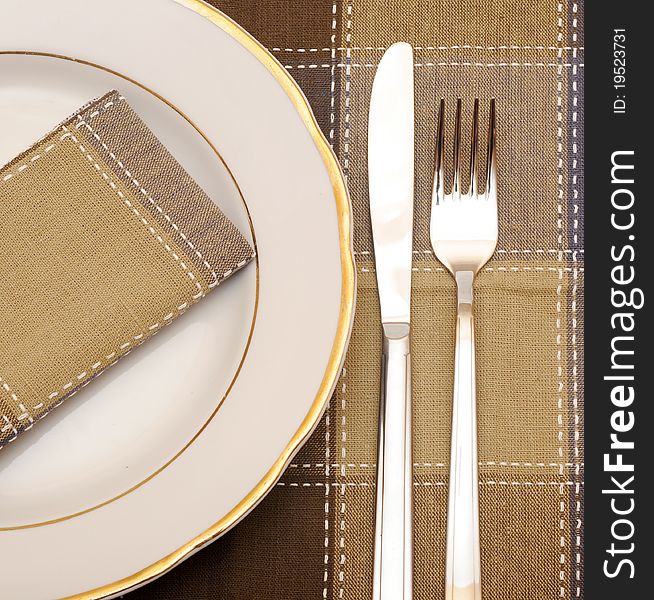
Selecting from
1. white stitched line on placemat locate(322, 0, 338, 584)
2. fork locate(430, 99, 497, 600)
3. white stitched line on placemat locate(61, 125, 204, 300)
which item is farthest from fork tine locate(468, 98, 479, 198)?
white stitched line on placemat locate(61, 125, 204, 300)

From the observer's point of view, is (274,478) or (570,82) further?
(570,82)

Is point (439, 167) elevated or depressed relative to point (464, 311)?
elevated

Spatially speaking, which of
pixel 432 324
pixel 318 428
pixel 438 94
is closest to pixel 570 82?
pixel 438 94

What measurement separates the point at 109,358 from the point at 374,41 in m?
0.31

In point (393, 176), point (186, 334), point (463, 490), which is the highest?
point (393, 176)

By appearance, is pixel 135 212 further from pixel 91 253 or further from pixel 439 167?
pixel 439 167

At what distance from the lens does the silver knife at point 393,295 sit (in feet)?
1.70

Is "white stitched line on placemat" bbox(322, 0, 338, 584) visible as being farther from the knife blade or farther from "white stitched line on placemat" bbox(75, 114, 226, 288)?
"white stitched line on placemat" bbox(75, 114, 226, 288)

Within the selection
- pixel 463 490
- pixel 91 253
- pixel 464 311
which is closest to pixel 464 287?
pixel 464 311

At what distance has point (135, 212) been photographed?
1.58 feet

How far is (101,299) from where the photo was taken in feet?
1.57

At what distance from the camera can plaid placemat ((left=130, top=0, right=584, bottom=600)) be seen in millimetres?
543

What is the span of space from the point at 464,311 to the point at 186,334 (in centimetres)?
20

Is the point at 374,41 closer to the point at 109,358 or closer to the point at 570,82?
the point at 570,82
